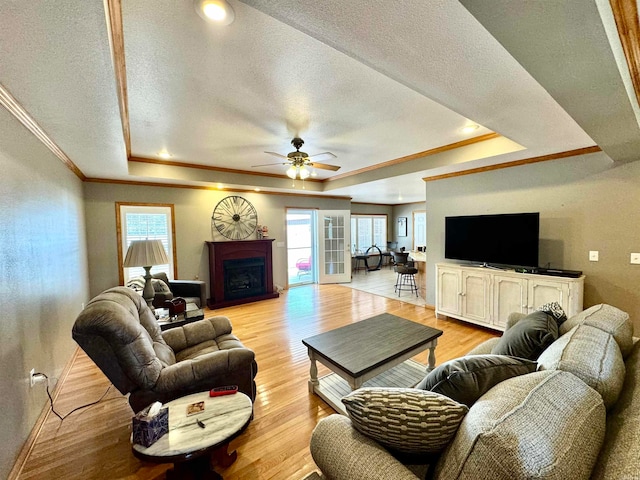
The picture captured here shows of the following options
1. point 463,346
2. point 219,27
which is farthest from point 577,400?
point 463,346

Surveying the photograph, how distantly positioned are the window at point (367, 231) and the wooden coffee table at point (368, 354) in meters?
6.46

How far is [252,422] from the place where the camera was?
205 cm

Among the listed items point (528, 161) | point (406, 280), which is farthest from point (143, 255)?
point (406, 280)

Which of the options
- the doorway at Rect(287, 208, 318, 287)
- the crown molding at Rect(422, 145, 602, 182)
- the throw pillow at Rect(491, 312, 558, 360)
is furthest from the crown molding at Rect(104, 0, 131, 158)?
the doorway at Rect(287, 208, 318, 287)

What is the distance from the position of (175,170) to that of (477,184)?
474cm

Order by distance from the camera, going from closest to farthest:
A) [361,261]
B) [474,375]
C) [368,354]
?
[474,375]
[368,354]
[361,261]

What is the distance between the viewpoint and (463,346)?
327 cm

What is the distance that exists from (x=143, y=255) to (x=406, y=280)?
19.7ft

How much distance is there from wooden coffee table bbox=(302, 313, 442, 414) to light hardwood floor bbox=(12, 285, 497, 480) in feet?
0.62

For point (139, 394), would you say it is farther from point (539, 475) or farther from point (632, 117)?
point (632, 117)

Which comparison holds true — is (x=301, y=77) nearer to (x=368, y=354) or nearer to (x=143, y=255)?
(x=368, y=354)

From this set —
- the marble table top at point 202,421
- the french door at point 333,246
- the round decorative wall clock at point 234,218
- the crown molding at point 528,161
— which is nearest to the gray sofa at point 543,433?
the marble table top at point 202,421

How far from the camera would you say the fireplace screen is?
5.29m

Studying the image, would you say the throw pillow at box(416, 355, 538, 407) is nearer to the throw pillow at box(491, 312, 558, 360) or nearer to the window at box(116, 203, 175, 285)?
the throw pillow at box(491, 312, 558, 360)
